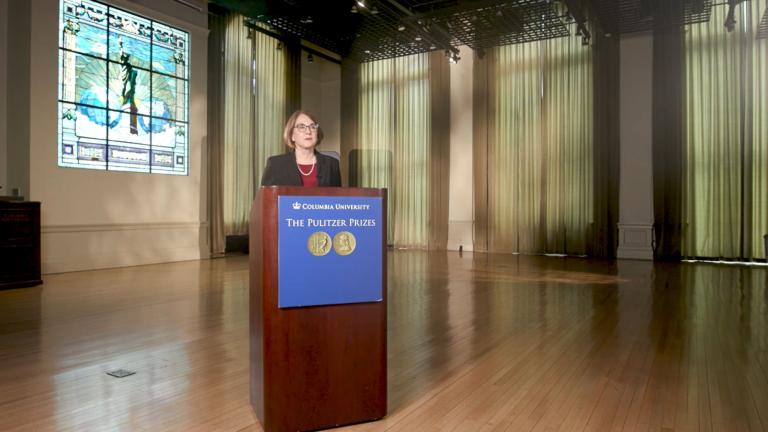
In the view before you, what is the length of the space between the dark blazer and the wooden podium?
0.79ft

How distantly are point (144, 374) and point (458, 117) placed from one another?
34.9 ft

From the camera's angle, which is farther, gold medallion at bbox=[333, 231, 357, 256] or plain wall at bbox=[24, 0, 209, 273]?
plain wall at bbox=[24, 0, 209, 273]

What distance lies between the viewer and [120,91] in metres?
8.64

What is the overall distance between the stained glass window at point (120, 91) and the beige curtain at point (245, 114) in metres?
1.38

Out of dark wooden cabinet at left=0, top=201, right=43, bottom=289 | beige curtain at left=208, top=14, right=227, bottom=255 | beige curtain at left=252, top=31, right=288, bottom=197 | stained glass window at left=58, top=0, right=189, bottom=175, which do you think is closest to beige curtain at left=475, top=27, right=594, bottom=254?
beige curtain at left=252, top=31, right=288, bottom=197

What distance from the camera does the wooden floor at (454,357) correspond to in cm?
248

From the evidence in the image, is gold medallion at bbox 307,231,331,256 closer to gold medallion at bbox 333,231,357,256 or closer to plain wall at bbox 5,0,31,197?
gold medallion at bbox 333,231,357,256

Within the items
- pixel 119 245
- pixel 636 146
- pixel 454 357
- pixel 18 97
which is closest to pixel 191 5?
pixel 18 97

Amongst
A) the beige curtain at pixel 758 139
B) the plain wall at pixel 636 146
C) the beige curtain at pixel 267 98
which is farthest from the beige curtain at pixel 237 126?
the beige curtain at pixel 758 139

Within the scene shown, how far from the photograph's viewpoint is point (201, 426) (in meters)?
2.37

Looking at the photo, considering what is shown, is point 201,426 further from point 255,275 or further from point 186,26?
point 186,26

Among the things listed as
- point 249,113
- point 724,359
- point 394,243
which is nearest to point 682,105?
point 394,243

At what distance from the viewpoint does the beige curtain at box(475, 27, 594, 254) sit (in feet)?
36.3

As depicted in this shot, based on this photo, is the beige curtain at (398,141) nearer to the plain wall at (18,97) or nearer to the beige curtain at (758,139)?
the beige curtain at (758,139)
